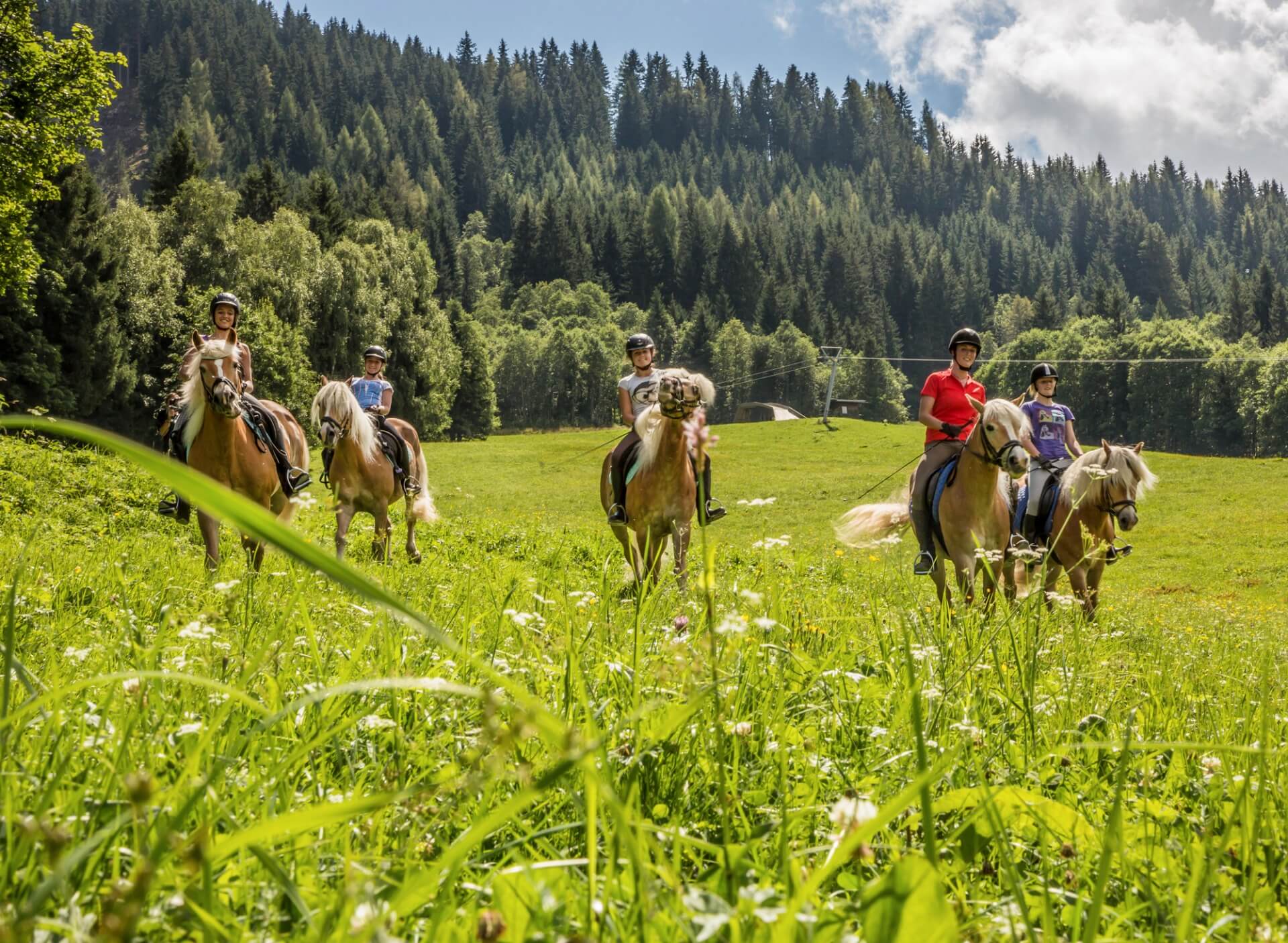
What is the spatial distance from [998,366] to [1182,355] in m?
26.1

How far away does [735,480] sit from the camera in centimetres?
4791

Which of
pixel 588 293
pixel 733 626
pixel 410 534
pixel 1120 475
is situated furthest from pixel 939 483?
pixel 588 293

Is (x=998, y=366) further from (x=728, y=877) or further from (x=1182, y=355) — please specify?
(x=728, y=877)

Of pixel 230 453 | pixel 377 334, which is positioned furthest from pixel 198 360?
pixel 377 334

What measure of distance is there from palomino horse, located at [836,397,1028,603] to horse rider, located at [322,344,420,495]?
6.56 meters

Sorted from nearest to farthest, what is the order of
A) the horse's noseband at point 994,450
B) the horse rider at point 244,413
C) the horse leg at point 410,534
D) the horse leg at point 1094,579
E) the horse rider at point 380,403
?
the horse's noseband at point 994,450 → the horse rider at point 244,413 → the horse leg at point 1094,579 → the horse rider at point 380,403 → the horse leg at point 410,534

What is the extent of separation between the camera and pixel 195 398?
30.8 feet

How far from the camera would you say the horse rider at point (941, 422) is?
9750 mm

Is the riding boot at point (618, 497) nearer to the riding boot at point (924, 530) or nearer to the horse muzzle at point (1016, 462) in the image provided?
the riding boot at point (924, 530)

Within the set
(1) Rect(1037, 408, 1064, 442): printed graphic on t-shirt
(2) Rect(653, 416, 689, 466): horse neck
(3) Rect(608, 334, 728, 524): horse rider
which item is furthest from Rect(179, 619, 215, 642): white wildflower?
(1) Rect(1037, 408, 1064, 442): printed graphic on t-shirt

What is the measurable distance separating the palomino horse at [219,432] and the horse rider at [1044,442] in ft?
27.7

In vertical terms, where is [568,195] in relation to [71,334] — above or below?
above

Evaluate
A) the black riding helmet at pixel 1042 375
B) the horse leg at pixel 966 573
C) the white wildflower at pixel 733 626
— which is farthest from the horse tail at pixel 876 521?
the white wildflower at pixel 733 626

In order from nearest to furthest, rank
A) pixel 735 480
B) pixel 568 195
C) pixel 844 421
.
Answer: pixel 735 480 < pixel 844 421 < pixel 568 195
